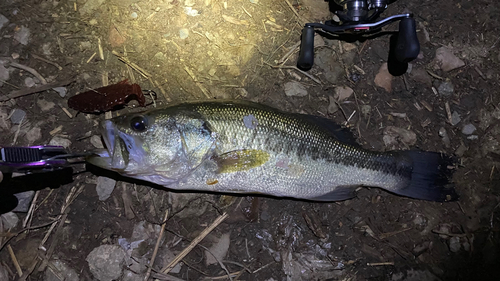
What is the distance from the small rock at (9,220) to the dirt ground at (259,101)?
1 centimetres

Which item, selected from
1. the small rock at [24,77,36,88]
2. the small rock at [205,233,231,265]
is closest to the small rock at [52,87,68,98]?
the small rock at [24,77,36,88]

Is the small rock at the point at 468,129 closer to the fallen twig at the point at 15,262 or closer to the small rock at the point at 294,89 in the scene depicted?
the small rock at the point at 294,89

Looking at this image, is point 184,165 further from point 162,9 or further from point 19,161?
point 162,9

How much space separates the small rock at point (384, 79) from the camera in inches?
130

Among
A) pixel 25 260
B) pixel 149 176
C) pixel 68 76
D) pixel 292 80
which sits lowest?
pixel 25 260

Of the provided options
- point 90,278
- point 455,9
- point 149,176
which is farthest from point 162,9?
point 455,9

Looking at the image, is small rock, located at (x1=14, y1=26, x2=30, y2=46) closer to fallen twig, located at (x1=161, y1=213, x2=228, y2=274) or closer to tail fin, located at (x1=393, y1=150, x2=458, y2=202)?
Result: fallen twig, located at (x1=161, y1=213, x2=228, y2=274)

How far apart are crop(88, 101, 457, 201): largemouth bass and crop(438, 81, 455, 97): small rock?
1.08 meters

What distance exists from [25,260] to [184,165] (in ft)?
6.17

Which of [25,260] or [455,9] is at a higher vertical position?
[455,9]

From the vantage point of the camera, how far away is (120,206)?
3.00 m

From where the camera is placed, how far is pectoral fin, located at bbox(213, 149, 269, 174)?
2.54 m

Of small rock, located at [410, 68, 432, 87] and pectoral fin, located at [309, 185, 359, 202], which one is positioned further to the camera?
small rock, located at [410, 68, 432, 87]

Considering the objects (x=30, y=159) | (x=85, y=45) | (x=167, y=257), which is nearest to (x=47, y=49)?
(x=85, y=45)
